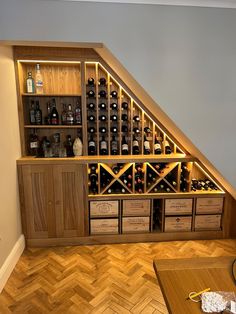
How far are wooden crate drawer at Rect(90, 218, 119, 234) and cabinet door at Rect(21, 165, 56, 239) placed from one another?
1.41 feet

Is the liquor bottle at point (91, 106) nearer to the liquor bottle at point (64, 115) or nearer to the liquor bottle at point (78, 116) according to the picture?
the liquor bottle at point (78, 116)

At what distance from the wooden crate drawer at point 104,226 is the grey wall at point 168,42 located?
1340 mm

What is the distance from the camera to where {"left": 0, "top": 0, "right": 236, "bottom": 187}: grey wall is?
1810mm

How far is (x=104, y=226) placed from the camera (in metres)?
2.82

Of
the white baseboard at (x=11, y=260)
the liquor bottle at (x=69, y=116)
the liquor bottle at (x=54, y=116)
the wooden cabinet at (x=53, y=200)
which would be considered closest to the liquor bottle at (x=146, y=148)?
the wooden cabinet at (x=53, y=200)

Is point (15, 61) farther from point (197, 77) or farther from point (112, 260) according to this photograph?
point (112, 260)

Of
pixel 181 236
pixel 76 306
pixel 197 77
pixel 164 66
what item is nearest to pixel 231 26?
pixel 197 77

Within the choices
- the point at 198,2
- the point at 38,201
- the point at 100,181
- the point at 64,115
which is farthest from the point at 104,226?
the point at 198,2

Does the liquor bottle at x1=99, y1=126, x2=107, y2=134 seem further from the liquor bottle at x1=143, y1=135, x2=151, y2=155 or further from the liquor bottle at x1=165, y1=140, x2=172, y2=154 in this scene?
the liquor bottle at x1=165, y1=140, x2=172, y2=154

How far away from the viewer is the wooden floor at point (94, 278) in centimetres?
198

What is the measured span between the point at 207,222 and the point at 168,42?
204 centimetres

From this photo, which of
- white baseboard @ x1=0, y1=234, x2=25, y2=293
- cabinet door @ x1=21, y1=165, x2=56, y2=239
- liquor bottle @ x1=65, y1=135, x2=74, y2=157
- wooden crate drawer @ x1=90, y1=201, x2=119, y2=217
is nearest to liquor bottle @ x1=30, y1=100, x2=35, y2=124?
liquor bottle @ x1=65, y1=135, x2=74, y2=157

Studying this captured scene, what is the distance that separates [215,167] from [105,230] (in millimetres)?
1415

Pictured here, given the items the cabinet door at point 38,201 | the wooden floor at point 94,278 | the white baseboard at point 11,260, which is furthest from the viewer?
the cabinet door at point 38,201
